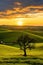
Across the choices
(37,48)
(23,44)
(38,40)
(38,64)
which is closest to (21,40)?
(23,44)

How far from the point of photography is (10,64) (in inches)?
1500

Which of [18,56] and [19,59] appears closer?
[19,59]

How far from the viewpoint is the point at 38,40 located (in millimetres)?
116500

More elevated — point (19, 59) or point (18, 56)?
point (19, 59)

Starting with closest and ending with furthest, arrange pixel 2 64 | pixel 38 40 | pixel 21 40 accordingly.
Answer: pixel 2 64
pixel 21 40
pixel 38 40

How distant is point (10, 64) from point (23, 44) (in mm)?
23076

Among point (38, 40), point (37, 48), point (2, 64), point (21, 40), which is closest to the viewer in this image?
point (2, 64)

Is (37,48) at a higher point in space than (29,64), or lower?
lower

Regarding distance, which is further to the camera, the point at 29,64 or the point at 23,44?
the point at 23,44

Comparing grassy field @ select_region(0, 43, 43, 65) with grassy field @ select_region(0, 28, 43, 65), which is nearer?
grassy field @ select_region(0, 43, 43, 65)

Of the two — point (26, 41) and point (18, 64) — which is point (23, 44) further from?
point (18, 64)

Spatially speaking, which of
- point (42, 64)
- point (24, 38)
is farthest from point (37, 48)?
point (42, 64)

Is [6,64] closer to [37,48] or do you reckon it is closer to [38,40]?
[37,48]

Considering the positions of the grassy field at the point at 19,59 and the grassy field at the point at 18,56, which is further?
the grassy field at the point at 18,56
